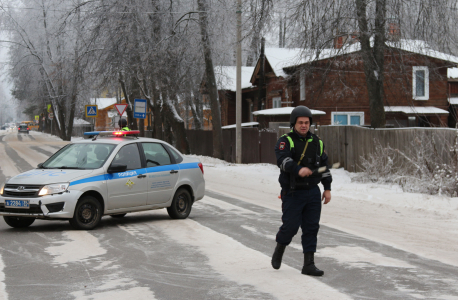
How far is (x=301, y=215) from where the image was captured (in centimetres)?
658

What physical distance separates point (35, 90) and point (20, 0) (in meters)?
16.1

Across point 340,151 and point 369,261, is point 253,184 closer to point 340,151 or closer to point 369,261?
point 340,151

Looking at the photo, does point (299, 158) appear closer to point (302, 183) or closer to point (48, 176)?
point (302, 183)

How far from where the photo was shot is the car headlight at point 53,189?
9164 millimetres

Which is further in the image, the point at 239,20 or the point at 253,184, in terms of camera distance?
the point at 239,20

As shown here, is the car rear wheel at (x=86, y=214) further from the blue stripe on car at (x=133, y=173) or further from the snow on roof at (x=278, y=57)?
the snow on roof at (x=278, y=57)

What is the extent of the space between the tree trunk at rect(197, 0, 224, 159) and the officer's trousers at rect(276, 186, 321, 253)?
64.3 ft

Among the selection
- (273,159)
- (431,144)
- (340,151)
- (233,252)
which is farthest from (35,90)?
(233,252)

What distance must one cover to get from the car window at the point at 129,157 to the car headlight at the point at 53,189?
118 cm

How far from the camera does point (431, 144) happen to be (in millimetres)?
15297

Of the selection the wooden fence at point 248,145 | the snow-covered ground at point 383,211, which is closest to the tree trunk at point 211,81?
the wooden fence at point 248,145

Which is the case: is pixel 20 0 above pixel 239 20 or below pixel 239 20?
above

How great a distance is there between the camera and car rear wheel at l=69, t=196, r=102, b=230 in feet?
31.0

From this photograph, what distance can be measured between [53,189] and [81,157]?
116cm
